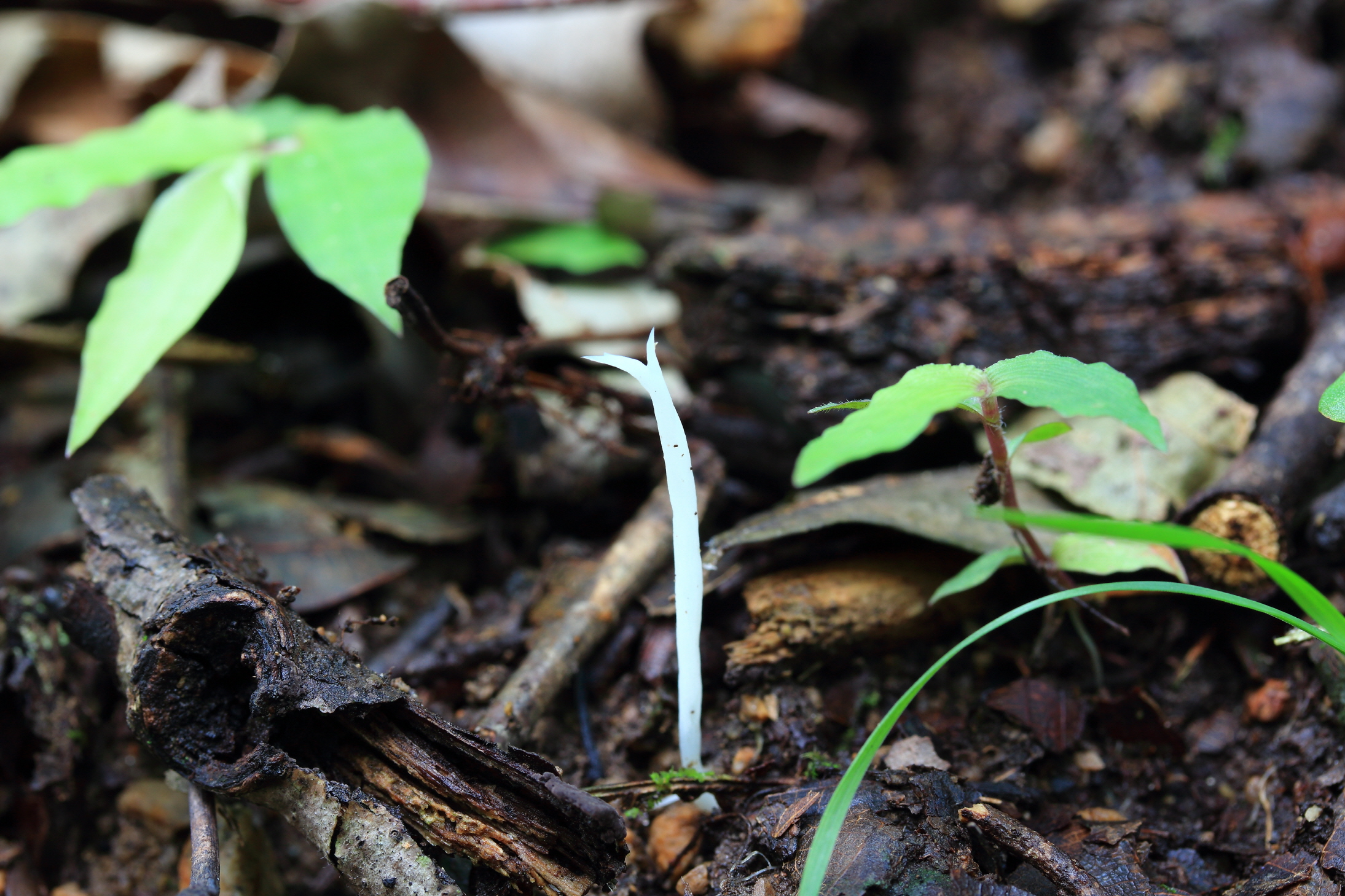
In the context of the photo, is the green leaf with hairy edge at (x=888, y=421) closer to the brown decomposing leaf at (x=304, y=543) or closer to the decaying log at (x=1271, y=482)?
the decaying log at (x=1271, y=482)

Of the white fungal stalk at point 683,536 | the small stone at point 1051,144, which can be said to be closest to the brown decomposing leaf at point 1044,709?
the white fungal stalk at point 683,536

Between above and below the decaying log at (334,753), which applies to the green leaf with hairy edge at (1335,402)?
above

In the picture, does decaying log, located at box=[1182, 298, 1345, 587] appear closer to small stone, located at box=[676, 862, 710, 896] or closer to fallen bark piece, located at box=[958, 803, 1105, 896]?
fallen bark piece, located at box=[958, 803, 1105, 896]

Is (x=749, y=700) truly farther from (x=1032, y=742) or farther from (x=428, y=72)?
(x=428, y=72)

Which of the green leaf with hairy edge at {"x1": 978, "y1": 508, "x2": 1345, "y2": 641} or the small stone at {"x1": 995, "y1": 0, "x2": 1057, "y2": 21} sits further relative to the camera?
the small stone at {"x1": 995, "y1": 0, "x2": 1057, "y2": 21}

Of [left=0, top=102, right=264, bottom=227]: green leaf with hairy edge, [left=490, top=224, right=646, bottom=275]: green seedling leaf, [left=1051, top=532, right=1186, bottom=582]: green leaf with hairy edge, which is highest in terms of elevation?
[left=1051, top=532, right=1186, bottom=582]: green leaf with hairy edge

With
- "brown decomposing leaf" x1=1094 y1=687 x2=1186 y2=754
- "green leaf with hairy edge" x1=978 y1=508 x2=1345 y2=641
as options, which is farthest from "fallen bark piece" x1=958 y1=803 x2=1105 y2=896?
"green leaf with hairy edge" x1=978 y1=508 x2=1345 y2=641

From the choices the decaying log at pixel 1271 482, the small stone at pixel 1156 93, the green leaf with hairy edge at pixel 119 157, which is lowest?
the green leaf with hairy edge at pixel 119 157
